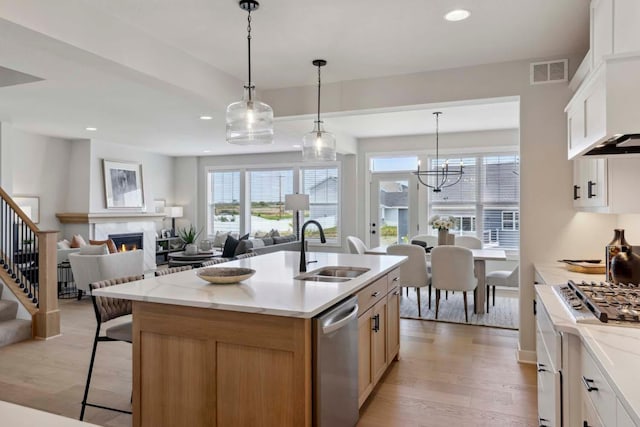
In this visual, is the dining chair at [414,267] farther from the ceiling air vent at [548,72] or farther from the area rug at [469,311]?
the ceiling air vent at [548,72]

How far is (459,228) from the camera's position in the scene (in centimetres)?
773

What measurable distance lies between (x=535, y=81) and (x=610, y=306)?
2.56 metres

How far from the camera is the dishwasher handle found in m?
2.07

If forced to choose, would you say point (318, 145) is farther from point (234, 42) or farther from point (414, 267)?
point (414, 267)

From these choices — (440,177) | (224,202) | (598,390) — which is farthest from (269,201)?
(598,390)

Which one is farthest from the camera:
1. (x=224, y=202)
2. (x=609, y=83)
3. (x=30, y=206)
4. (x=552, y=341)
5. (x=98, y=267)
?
(x=224, y=202)

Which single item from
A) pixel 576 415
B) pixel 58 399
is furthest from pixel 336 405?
pixel 58 399

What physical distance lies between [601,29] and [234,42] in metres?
2.51

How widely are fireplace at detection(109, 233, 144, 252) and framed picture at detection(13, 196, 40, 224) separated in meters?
1.28

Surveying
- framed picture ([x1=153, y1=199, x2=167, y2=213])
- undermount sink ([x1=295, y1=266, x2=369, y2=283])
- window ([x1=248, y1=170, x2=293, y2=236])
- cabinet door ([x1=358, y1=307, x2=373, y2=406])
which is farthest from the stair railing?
window ([x1=248, y1=170, x2=293, y2=236])

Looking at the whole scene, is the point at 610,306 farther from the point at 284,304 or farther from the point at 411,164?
the point at 411,164

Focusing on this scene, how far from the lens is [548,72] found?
366 centimetres

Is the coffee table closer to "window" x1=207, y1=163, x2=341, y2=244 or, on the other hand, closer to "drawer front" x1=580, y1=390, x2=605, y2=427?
"window" x1=207, y1=163, x2=341, y2=244

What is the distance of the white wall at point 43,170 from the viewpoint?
7.04 metres
